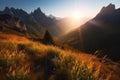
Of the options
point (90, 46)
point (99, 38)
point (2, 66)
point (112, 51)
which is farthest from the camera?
point (99, 38)

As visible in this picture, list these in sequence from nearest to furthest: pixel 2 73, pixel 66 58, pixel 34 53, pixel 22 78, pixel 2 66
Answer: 1. pixel 22 78
2. pixel 2 73
3. pixel 2 66
4. pixel 66 58
5. pixel 34 53

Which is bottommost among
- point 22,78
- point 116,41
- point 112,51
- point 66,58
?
point 22,78

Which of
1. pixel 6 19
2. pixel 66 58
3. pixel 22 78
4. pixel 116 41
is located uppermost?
pixel 6 19

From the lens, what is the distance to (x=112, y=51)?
133250 millimetres

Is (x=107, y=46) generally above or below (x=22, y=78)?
above

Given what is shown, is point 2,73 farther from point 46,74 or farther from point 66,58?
point 66,58

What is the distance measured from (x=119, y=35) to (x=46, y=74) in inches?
6702

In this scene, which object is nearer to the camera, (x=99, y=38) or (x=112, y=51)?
(x=112, y=51)

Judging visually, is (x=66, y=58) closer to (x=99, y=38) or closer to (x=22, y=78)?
(x=22, y=78)

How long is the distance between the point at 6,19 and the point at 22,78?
190 meters

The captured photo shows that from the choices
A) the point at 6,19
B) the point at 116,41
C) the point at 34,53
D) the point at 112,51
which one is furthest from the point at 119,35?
the point at 34,53

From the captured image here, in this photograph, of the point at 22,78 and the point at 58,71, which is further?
the point at 58,71

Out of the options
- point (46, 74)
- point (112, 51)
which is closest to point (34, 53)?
point (46, 74)

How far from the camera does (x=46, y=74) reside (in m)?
7.25
